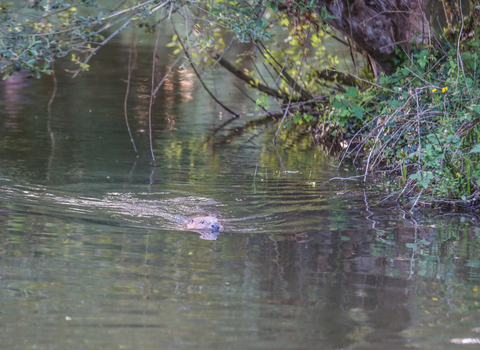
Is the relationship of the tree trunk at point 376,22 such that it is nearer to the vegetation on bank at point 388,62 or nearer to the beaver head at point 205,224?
the vegetation on bank at point 388,62

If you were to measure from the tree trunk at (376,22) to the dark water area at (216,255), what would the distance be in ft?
5.89

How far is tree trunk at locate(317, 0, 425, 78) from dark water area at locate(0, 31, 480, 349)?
1796mm

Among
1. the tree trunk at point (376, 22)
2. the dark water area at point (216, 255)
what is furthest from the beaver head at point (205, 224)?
the tree trunk at point (376, 22)

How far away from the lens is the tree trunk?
327 inches

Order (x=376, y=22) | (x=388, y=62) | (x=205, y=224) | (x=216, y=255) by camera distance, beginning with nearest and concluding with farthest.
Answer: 1. (x=216, y=255)
2. (x=205, y=224)
3. (x=376, y=22)
4. (x=388, y=62)

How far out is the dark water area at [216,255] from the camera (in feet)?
11.7

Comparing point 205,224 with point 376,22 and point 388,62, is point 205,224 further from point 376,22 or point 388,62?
point 388,62

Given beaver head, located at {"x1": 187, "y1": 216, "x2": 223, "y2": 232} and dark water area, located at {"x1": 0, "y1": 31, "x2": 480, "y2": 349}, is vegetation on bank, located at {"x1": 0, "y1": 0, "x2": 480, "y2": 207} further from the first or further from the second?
beaver head, located at {"x1": 187, "y1": 216, "x2": 223, "y2": 232}

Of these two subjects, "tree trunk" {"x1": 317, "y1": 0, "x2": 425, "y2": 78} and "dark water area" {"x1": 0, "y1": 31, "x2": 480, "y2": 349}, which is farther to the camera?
"tree trunk" {"x1": 317, "y1": 0, "x2": 425, "y2": 78}

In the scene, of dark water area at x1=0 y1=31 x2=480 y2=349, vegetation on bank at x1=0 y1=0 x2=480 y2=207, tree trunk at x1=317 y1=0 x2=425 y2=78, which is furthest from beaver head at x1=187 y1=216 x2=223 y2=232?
tree trunk at x1=317 y1=0 x2=425 y2=78

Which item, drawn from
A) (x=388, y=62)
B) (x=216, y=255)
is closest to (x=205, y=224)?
(x=216, y=255)

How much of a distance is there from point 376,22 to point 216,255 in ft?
16.1

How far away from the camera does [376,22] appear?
8.52 m

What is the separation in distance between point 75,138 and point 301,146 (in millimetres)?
3658
